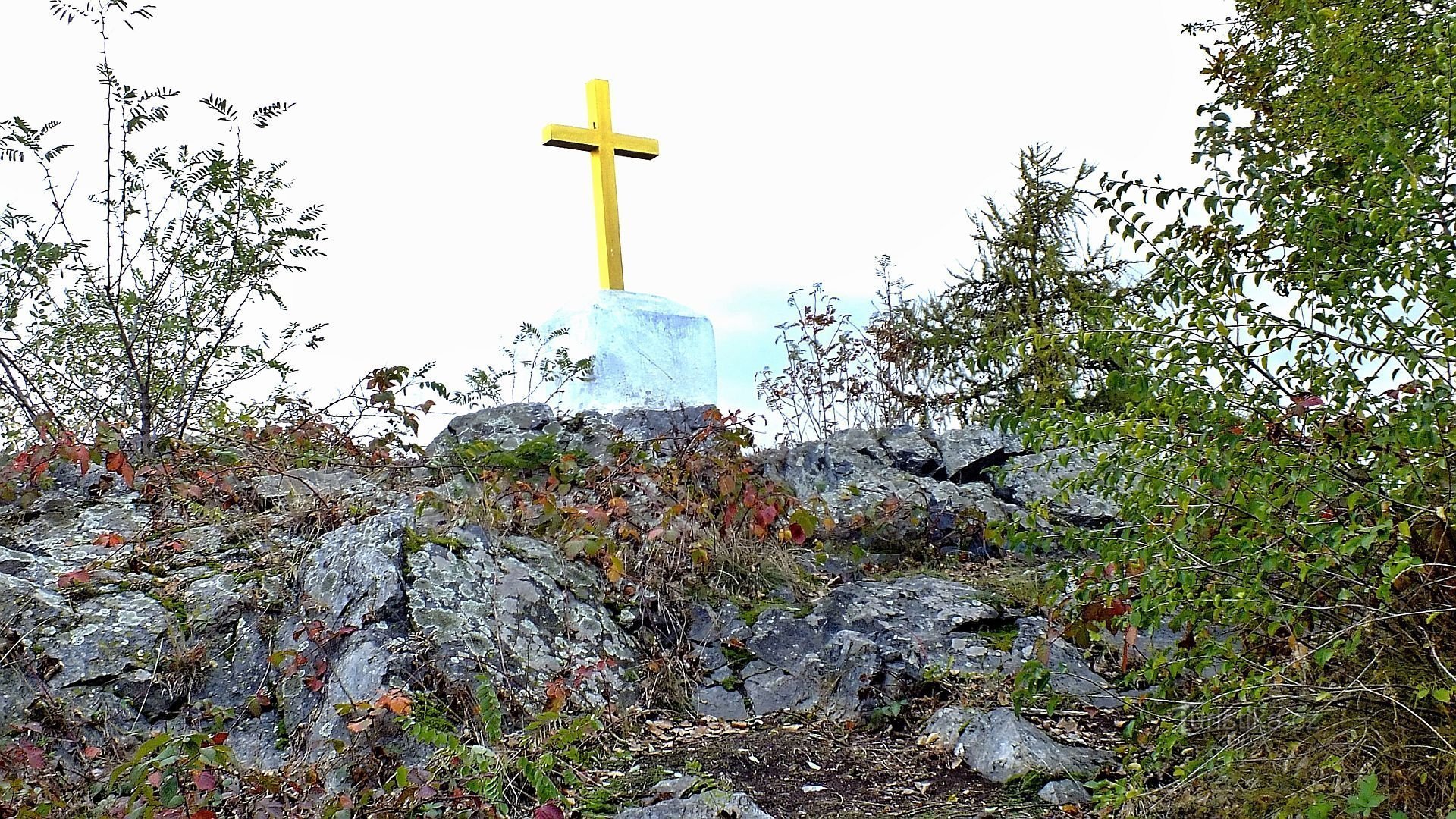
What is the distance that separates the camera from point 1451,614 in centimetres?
294

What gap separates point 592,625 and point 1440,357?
10.2ft

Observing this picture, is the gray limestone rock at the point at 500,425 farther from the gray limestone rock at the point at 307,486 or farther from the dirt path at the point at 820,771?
the dirt path at the point at 820,771

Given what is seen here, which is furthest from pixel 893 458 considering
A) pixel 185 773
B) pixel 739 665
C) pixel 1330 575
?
pixel 185 773

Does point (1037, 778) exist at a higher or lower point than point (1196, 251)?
lower

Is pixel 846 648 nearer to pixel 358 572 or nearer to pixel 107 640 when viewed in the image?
pixel 358 572

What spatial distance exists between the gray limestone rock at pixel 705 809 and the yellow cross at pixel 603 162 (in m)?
6.08

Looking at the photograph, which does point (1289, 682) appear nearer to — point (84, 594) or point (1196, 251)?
point (1196, 251)

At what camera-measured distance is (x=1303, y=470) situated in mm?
2574

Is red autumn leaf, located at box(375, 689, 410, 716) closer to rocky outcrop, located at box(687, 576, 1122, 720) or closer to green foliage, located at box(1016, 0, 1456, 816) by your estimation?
rocky outcrop, located at box(687, 576, 1122, 720)

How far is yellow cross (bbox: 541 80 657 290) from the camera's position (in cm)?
898

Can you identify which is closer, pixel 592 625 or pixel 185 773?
pixel 185 773

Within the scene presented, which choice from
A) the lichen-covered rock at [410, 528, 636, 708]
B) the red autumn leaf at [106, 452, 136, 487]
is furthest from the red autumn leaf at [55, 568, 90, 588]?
the lichen-covered rock at [410, 528, 636, 708]

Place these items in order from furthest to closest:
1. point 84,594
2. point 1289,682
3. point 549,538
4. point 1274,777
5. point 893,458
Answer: point 893,458, point 549,538, point 84,594, point 1274,777, point 1289,682

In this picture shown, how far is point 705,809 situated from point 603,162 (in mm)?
6564
